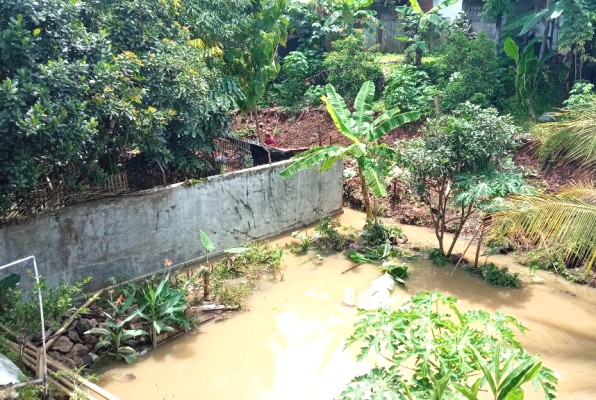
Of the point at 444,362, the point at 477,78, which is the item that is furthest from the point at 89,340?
the point at 477,78

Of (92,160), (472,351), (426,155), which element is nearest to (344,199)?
(426,155)

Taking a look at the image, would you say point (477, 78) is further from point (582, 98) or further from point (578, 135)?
point (578, 135)

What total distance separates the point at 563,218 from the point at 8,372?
18.9 ft

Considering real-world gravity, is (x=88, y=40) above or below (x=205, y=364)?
above

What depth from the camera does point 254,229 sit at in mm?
9234

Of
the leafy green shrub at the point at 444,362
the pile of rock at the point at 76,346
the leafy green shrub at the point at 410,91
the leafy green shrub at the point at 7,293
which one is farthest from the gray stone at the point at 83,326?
the leafy green shrub at the point at 410,91

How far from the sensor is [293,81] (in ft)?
50.0

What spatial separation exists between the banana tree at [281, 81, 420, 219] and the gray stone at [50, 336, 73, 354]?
4.35 meters

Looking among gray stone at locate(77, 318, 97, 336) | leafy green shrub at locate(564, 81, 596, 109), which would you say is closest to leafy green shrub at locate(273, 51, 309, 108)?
leafy green shrub at locate(564, 81, 596, 109)

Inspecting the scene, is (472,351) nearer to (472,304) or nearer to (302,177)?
(472,304)

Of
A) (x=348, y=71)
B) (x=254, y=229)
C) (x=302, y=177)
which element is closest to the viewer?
(x=254, y=229)

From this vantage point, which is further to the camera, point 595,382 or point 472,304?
point 472,304

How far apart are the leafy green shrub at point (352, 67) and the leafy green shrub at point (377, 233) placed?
599 cm

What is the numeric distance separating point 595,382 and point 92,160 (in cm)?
667
